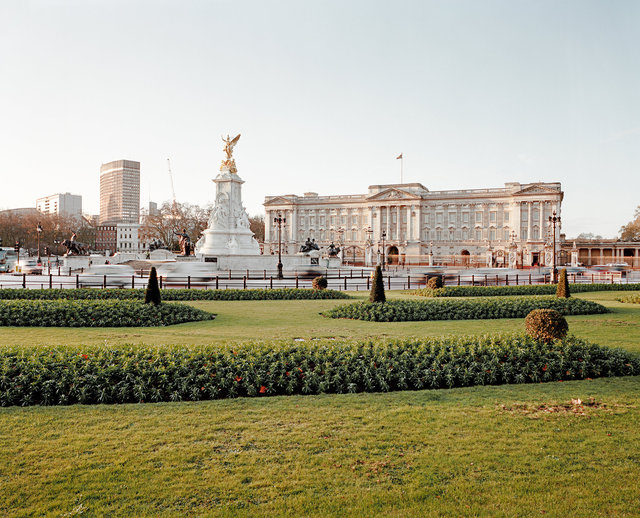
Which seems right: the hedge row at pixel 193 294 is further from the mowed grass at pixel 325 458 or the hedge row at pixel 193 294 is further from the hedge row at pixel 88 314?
the mowed grass at pixel 325 458

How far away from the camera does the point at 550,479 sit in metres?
5.03

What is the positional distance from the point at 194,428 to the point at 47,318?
10497 mm

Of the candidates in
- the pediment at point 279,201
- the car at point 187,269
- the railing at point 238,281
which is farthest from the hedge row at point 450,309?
the pediment at point 279,201

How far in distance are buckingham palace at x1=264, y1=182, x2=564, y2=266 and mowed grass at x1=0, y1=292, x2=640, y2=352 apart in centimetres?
7964

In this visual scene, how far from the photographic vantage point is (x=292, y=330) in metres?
13.6

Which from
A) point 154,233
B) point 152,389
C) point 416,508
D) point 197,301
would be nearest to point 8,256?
point 154,233

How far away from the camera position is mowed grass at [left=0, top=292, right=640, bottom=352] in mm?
12055

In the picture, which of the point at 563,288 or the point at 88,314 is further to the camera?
the point at 563,288

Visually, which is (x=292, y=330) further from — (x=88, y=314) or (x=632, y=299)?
(x=632, y=299)

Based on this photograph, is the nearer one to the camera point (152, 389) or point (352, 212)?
point (152, 389)

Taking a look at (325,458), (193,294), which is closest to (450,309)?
(193,294)

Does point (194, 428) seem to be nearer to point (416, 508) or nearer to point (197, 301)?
point (416, 508)

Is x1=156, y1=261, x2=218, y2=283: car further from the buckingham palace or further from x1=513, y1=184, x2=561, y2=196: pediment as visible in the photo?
x1=513, y1=184, x2=561, y2=196: pediment

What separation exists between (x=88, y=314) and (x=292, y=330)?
6.30 m
